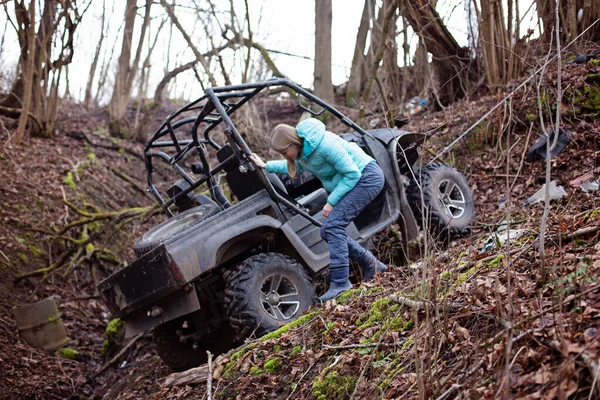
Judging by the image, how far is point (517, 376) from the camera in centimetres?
262

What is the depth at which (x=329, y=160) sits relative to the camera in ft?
17.9

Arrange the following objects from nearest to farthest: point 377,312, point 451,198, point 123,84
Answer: point 377,312
point 451,198
point 123,84

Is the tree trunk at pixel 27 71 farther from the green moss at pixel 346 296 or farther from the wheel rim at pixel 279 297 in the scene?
the green moss at pixel 346 296

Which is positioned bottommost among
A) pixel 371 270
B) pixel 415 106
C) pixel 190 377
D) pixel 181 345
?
pixel 181 345

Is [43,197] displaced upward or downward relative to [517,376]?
upward

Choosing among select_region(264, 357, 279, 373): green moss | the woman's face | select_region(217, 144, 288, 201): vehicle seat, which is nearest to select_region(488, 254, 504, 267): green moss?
select_region(264, 357, 279, 373): green moss

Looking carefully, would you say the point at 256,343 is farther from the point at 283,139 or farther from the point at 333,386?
the point at 283,139

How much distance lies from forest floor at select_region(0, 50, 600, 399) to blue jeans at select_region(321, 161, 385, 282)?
35cm

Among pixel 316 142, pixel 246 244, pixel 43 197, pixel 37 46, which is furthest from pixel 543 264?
pixel 37 46

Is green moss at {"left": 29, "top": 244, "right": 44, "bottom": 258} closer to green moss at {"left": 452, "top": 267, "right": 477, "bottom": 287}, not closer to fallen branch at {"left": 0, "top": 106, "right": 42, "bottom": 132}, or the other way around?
fallen branch at {"left": 0, "top": 106, "right": 42, "bottom": 132}

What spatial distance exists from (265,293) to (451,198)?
2.67 m

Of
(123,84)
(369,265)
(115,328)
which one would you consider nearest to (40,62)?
Result: (123,84)

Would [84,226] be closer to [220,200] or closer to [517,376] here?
[220,200]

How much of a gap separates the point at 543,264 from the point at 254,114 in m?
10.3
